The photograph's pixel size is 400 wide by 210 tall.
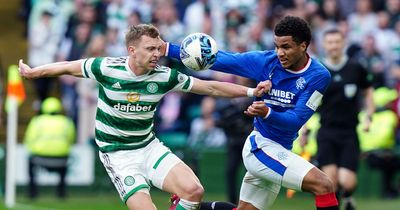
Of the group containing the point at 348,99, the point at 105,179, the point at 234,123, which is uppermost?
the point at 348,99

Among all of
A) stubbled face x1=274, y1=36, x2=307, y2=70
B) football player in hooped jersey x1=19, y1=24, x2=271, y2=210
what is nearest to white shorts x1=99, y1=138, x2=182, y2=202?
football player in hooped jersey x1=19, y1=24, x2=271, y2=210

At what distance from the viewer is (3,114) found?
22297 millimetres

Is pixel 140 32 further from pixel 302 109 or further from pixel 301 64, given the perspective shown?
pixel 302 109

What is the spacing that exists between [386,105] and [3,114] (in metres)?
7.36

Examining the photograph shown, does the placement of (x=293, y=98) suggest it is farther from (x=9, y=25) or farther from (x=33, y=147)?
(x=9, y=25)

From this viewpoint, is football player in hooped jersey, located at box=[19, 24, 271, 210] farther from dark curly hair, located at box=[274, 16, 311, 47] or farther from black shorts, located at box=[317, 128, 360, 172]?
black shorts, located at box=[317, 128, 360, 172]

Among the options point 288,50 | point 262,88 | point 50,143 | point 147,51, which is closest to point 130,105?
point 147,51

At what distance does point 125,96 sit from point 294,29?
1811mm

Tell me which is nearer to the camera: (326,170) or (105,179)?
(326,170)

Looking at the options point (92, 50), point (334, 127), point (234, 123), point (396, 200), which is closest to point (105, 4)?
point (92, 50)

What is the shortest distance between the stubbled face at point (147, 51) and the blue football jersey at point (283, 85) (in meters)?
0.32

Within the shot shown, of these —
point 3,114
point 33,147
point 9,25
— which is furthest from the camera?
point 9,25

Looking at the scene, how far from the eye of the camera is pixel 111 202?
760 inches

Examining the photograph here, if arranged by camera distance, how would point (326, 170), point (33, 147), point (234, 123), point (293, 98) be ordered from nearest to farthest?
point (293, 98) → point (326, 170) → point (234, 123) → point (33, 147)
